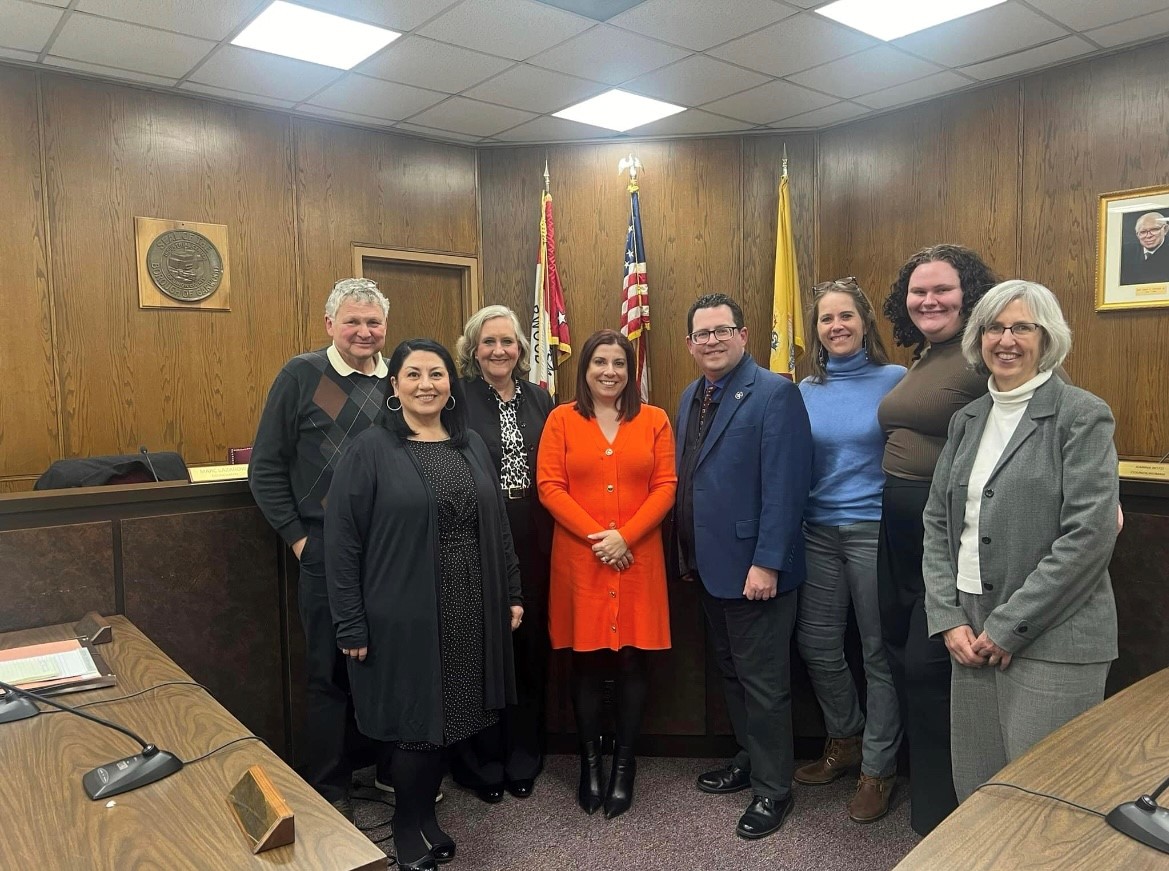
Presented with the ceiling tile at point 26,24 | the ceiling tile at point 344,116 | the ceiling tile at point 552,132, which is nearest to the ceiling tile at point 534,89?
the ceiling tile at point 552,132

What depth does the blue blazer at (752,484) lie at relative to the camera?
7.43 ft

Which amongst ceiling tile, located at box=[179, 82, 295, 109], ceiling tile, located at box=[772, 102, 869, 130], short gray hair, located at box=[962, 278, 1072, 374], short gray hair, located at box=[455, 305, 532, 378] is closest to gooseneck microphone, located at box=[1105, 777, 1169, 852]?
short gray hair, located at box=[962, 278, 1072, 374]

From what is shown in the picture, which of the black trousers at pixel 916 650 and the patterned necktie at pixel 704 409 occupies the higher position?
the patterned necktie at pixel 704 409

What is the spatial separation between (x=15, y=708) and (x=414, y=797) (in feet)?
3.25

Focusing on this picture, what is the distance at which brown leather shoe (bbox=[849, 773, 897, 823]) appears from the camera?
2.38 m

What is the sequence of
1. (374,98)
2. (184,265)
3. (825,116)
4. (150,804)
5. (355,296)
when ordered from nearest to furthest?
(150,804)
(355,296)
(184,265)
(374,98)
(825,116)

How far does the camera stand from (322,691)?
2.44 metres

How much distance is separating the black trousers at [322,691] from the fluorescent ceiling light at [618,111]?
10.7 feet

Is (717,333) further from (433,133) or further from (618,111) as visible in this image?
(433,133)

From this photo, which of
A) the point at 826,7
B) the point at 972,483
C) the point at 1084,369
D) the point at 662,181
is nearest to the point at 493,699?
the point at 972,483

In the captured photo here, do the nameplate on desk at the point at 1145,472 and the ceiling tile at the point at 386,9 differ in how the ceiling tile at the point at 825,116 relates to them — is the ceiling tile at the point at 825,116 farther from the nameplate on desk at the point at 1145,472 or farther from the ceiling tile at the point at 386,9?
the nameplate on desk at the point at 1145,472

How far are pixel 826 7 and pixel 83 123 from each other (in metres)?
3.52

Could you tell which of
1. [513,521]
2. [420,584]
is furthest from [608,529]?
[420,584]

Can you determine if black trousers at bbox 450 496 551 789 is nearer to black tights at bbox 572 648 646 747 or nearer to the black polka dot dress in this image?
black tights at bbox 572 648 646 747
